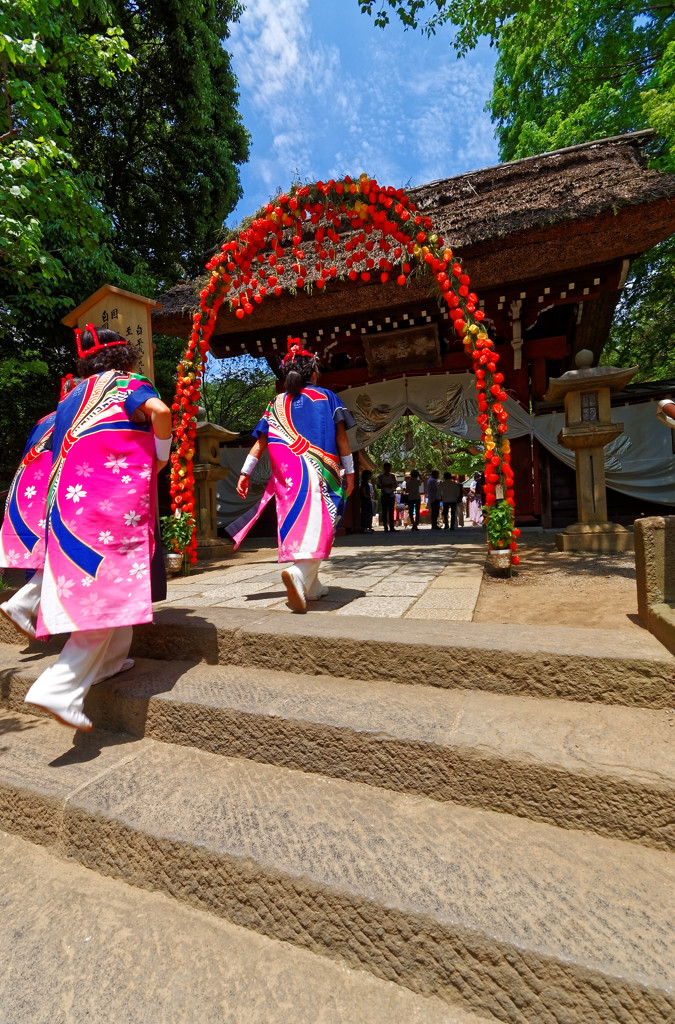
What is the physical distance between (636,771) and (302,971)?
1.00 meters

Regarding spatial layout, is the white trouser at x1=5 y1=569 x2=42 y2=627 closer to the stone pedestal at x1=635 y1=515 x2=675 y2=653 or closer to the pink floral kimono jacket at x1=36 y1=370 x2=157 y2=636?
the pink floral kimono jacket at x1=36 y1=370 x2=157 y2=636

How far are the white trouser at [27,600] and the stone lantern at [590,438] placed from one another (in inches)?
192

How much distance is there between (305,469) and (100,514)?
4.76ft

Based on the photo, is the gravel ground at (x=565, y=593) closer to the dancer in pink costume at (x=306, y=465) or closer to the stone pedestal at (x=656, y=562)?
the stone pedestal at (x=656, y=562)

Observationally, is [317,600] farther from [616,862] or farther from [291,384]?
[616,862]

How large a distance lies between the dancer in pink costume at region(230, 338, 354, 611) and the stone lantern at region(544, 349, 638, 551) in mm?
3080

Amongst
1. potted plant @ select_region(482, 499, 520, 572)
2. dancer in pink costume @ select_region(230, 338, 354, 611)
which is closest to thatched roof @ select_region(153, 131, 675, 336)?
potted plant @ select_region(482, 499, 520, 572)

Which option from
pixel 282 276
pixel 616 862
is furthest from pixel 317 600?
pixel 282 276

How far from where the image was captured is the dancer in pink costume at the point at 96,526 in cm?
Result: 191

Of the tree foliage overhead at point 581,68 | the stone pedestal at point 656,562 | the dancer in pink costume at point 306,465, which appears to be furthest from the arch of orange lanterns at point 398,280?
the tree foliage overhead at point 581,68

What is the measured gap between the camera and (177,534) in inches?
197

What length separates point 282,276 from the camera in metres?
6.89

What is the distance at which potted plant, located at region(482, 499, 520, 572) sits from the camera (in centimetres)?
397

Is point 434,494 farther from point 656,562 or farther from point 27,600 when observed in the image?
point 27,600
